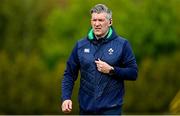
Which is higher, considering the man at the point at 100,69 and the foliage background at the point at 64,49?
the man at the point at 100,69

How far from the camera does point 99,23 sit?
26.8 ft

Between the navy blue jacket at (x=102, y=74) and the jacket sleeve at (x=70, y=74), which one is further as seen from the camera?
the jacket sleeve at (x=70, y=74)

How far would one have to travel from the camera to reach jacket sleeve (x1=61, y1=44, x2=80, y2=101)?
8.44 metres

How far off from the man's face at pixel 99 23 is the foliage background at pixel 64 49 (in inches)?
1421

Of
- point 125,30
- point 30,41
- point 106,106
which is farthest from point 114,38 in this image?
point 30,41

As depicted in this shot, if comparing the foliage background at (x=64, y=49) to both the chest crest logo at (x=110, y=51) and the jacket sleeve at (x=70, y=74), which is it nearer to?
the jacket sleeve at (x=70, y=74)

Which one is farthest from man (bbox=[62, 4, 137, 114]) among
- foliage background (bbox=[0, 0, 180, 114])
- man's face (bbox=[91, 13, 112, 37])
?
foliage background (bbox=[0, 0, 180, 114])

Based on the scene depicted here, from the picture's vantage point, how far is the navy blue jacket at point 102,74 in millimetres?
8258

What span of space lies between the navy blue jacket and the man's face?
4.1 inches

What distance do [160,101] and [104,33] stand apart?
4502 cm

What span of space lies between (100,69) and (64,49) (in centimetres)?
6376

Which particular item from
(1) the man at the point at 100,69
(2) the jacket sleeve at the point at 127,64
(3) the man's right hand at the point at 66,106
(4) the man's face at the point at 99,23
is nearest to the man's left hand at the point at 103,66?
(1) the man at the point at 100,69

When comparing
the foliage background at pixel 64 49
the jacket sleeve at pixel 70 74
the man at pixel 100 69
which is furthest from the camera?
the foliage background at pixel 64 49

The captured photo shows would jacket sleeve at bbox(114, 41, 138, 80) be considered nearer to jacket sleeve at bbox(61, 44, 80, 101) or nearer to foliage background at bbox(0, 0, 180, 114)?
jacket sleeve at bbox(61, 44, 80, 101)
